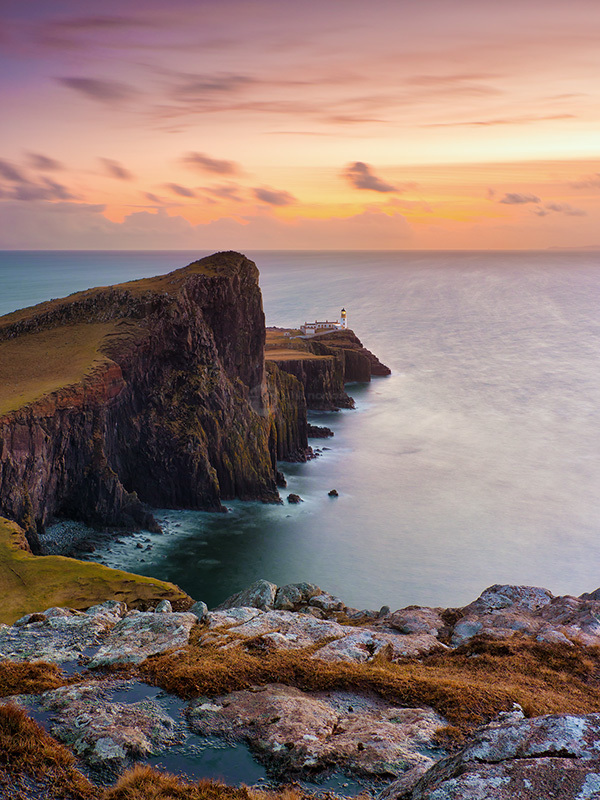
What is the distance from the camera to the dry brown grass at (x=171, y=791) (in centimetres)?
1208

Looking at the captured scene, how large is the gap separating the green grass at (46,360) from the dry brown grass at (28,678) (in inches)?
1434

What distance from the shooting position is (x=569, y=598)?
29.0 meters

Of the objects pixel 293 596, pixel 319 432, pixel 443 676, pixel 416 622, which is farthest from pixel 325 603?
pixel 319 432

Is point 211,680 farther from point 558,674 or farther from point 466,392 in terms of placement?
point 466,392

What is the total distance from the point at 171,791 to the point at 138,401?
59.5 m

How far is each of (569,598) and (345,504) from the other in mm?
45246

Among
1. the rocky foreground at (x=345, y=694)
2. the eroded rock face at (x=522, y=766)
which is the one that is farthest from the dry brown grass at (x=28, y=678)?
the eroded rock face at (x=522, y=766)

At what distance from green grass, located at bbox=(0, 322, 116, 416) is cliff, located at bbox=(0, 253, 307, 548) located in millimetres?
195

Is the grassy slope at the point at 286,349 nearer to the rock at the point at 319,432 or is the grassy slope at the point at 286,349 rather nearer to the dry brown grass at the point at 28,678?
the rock at the point at 319,432

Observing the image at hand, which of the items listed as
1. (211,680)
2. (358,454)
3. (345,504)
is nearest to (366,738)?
(211,680)

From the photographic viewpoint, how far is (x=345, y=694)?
58.9ft

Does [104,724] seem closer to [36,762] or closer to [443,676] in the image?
[36,762]

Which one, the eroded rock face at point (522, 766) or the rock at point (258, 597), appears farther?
the rock at point (258, 597)

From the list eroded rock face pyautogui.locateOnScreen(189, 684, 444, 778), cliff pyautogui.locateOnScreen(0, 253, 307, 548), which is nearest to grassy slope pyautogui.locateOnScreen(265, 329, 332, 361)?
cliff pyautogui.locateOnScreen(0, 253, 307, 548)
